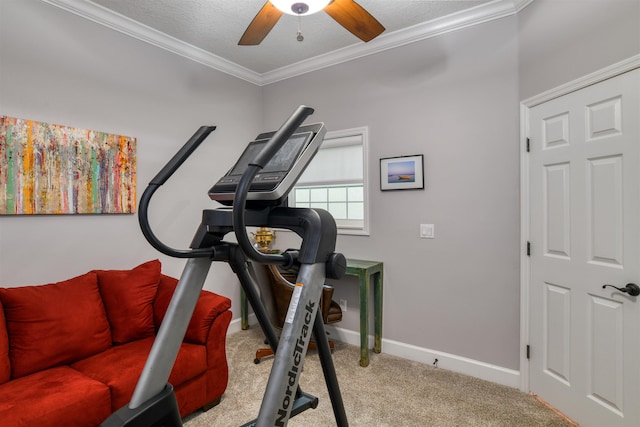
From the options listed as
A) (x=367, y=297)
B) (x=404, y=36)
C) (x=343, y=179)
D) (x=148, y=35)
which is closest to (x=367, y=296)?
(x=367, y=297)

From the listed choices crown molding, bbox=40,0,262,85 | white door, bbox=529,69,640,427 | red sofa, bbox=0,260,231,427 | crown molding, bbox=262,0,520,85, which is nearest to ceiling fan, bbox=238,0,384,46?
crown molding, bbox=262,0,520,85

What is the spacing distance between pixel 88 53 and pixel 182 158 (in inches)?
84.1

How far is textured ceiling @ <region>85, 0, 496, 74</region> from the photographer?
2.60 metres

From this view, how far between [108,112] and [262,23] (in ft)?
4.85

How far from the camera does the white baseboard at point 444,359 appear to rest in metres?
2.62

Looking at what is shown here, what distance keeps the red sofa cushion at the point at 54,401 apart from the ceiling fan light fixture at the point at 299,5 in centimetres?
211

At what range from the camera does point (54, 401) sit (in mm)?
1618

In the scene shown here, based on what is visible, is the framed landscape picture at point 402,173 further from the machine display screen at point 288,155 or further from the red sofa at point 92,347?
the machine display screen at point 288,155

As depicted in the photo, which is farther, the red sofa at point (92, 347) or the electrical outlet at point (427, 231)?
the electrical outlet at point (427, 231)

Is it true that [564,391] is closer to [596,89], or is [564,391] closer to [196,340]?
[596,89]

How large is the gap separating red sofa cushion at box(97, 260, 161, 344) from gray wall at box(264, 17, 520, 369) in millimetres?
1744

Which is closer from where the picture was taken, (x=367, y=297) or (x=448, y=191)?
(x=448, y=191)

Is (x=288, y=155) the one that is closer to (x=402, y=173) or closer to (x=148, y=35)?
(x=402, y=173)

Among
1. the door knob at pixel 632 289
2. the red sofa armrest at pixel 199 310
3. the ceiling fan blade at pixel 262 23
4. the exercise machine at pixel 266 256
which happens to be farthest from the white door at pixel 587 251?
the red sofa armrest at pixel 199 310
